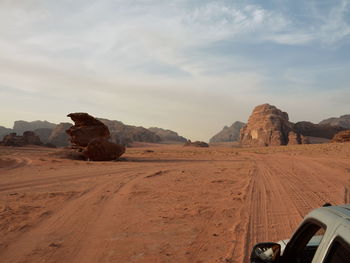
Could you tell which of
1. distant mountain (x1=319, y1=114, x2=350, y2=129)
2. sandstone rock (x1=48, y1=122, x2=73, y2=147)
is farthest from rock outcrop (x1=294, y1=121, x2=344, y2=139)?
sandstone rock (x1=48, y1=122, x2=73, y2=147)

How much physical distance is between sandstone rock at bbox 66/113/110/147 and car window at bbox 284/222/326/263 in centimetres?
2276

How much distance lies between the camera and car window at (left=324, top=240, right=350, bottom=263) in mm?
1944

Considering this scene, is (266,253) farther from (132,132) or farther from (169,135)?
(169,135)

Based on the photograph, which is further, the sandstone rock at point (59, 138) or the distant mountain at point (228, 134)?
the distant mountain at point (228, 134)

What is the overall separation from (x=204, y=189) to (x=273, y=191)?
2.04 meters

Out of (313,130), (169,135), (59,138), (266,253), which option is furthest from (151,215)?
(169,135)

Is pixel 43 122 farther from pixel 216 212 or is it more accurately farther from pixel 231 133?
pixel 216 212

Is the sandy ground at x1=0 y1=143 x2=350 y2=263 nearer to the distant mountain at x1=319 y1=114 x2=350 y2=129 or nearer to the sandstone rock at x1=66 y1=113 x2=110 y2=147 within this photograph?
the sandstone rock at x1=66 y1=113 x2=110 y2=147

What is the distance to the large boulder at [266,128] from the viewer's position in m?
52.7

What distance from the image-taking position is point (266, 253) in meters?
3.01

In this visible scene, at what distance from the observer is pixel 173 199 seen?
9.20 metres

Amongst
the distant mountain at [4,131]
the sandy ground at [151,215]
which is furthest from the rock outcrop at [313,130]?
the distant mountain at [4,131]

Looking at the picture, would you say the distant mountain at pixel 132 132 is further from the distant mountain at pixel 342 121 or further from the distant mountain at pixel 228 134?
the distant mountain at pixel 342 121

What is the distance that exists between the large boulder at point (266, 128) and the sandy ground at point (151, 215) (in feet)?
133
